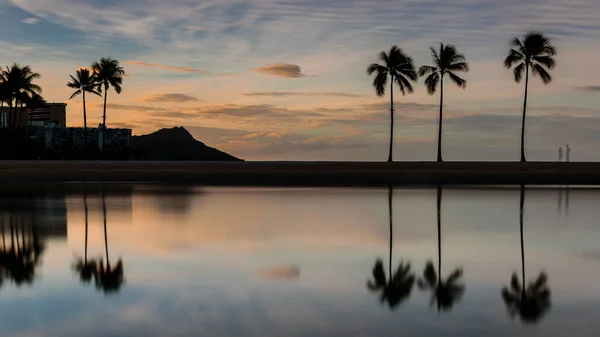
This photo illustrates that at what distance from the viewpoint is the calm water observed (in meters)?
7.89

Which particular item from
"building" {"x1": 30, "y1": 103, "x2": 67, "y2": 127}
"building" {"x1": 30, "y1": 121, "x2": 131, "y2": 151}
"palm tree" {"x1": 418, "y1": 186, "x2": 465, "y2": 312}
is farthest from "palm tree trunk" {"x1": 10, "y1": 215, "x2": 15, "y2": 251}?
"building" {"x1": 30, "y1": 103, "x2": 67, "y2": 127}

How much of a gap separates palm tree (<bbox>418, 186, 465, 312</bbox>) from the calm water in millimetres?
43

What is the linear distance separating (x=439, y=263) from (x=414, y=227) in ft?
19.0

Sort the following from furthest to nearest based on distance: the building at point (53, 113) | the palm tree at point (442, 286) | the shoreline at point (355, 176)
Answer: the building at point (53, 113) → the shoreline at point (355, 176) → the palm tree at point (442, 286)

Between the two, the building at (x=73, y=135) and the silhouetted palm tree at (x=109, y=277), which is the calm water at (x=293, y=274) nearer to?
the silhouetted palm tree at (x=109, y=277)

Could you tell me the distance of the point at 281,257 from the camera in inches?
512

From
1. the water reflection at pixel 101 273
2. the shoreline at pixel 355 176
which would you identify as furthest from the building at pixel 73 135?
the water reflection at pixel 101 273

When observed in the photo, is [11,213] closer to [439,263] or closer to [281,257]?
[281,257]

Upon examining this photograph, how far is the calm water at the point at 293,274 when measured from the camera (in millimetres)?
7891

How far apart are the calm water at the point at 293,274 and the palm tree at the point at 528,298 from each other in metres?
0.03

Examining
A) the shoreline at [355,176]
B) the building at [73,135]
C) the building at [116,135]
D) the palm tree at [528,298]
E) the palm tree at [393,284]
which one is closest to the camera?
the palm tree at [528,298]

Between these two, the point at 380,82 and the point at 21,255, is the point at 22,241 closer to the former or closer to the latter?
the point at 21,255

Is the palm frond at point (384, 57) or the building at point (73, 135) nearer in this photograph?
the palm frond at point (384, 57)

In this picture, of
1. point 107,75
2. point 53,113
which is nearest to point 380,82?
point 107,75
